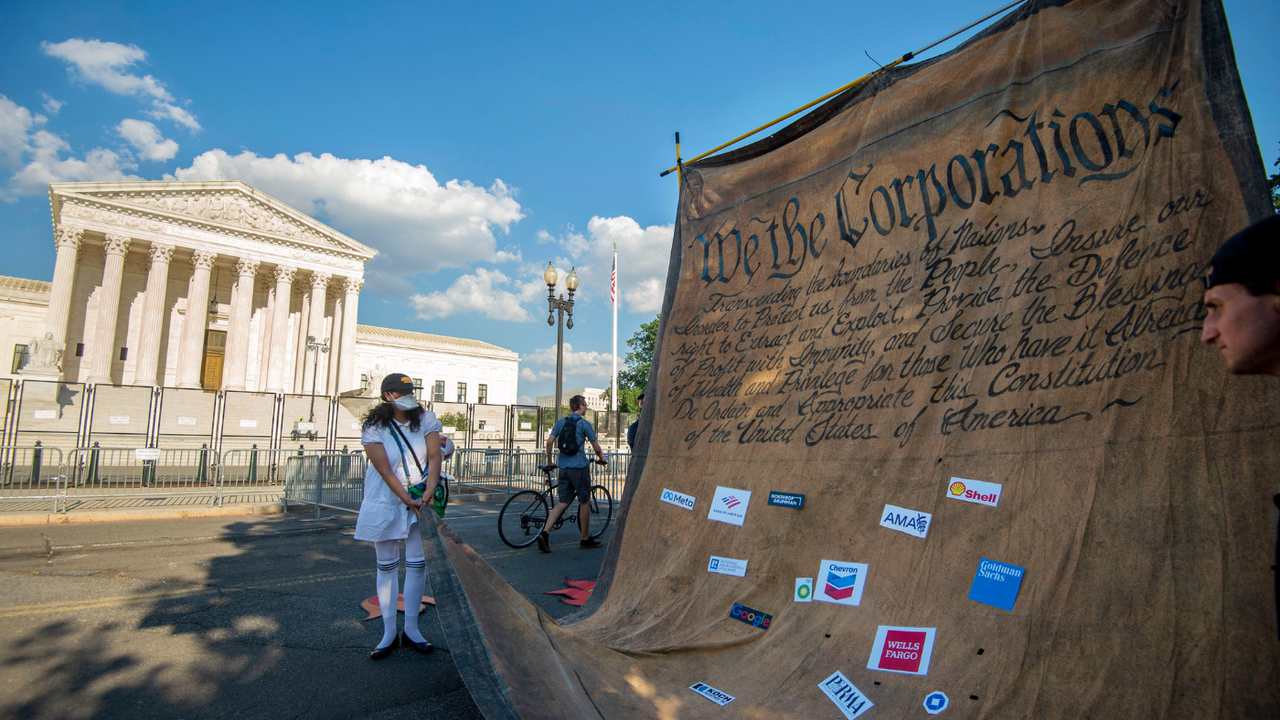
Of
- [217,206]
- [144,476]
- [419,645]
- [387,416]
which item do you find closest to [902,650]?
[419,645]

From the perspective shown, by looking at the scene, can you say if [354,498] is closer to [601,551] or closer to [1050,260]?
[601,551]

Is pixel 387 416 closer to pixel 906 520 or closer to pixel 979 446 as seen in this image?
pixel 906 520

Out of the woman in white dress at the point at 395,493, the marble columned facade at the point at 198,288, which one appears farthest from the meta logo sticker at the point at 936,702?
the marble columned facade at the point at 198,288

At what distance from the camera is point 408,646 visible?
421cm

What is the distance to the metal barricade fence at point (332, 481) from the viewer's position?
445 inches

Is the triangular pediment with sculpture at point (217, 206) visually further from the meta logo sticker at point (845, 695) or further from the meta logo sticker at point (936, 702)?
the meta logo sticker at point (936, 702)

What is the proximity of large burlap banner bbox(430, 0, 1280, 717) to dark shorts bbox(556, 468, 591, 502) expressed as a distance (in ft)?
11.5

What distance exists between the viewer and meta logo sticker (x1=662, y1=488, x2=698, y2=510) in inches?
160

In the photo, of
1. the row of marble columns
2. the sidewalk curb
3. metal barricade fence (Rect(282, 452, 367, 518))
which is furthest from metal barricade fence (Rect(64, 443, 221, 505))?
the row of marble columns

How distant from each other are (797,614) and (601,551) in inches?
203

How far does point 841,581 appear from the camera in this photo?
3.13 meters

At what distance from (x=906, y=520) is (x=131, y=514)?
12618mm

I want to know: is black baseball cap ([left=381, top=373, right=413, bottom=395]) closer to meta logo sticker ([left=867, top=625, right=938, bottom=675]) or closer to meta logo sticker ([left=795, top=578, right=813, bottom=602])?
meta logo sticker ([left=795, top=578, right=813, bottom=602])

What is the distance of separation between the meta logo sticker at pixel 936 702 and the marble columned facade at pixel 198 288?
4183 cm
